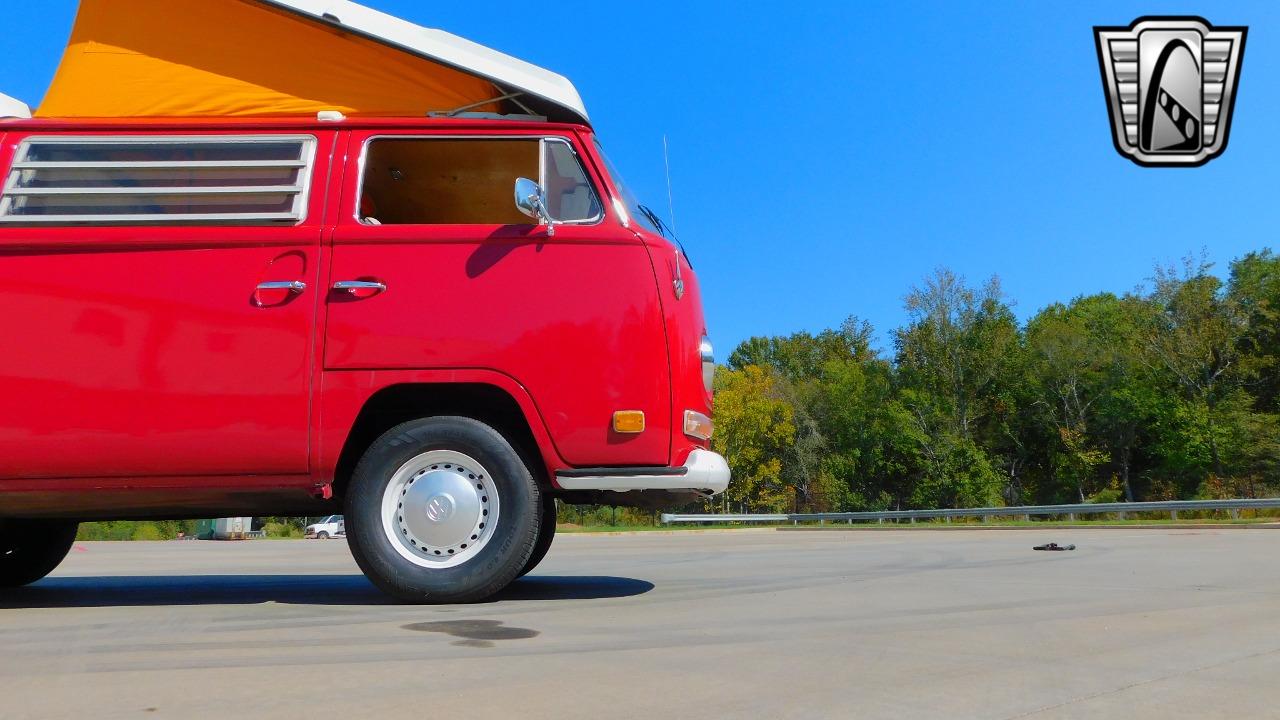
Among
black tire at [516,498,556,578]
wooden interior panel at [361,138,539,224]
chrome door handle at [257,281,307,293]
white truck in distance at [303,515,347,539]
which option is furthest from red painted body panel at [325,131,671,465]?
white truck in distance at [303,515,347,539]

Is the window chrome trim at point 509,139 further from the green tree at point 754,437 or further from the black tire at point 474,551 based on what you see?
the green tree at point 754,437

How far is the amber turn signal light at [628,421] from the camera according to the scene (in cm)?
449

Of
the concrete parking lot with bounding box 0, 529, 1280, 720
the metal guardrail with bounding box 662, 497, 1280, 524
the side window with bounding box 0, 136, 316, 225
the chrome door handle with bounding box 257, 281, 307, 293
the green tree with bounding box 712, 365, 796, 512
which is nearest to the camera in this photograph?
the concrete parking lot with bounding box 0, 529, 1280, 720

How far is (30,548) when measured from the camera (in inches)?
247

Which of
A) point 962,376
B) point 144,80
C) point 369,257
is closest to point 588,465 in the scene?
point 369,257

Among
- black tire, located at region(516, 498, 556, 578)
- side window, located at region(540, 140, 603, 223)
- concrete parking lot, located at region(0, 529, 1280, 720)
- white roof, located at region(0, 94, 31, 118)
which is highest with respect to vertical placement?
white roof, located at region(0, 94, 31, 118)

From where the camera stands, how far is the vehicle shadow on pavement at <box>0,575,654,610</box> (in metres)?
5.03

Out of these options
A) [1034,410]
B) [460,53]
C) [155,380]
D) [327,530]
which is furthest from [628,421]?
[1034,410]

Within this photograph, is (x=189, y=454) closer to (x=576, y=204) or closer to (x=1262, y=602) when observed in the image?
(x=576, y=204)

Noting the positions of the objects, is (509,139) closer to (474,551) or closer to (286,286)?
(286,286)

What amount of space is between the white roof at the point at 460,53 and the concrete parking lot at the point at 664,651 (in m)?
2.70

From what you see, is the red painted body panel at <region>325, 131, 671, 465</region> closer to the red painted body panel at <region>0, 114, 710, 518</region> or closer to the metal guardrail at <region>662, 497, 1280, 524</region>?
the red painted body panel at <region>0, 114, 710, 518</region>

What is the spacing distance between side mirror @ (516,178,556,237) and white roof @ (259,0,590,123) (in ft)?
2.16

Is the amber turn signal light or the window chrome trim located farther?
the window chrome trim
